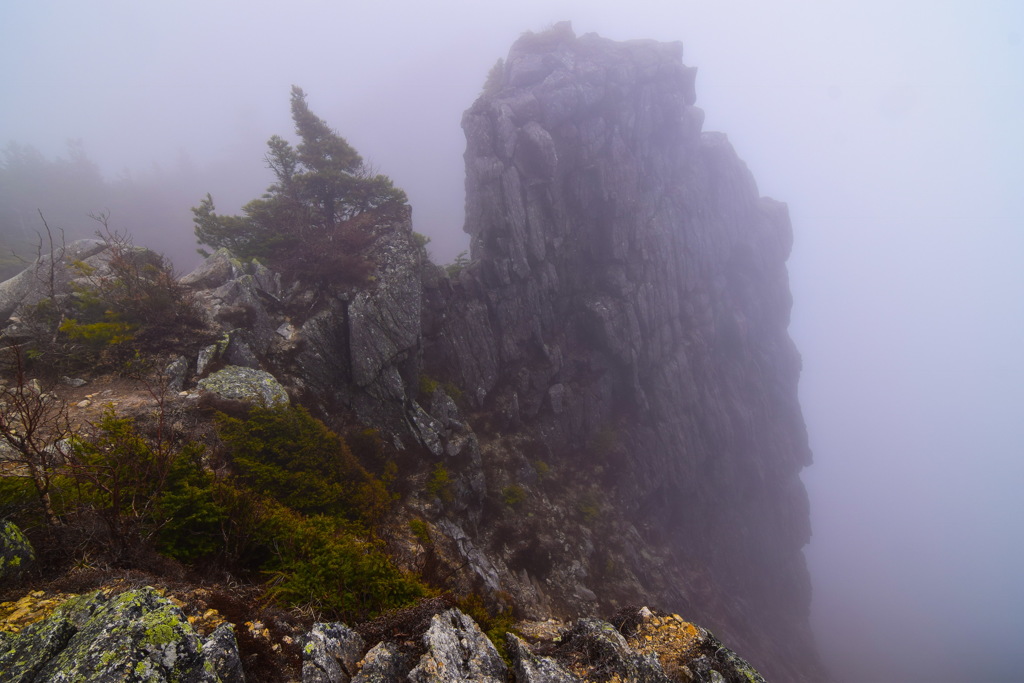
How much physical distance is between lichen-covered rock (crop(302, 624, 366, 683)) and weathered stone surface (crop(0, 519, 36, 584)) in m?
3.82

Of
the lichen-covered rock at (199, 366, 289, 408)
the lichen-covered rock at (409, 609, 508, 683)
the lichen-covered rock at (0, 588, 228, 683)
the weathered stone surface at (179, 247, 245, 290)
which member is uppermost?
the weathered stone surface at (179, 247, 245, 290)

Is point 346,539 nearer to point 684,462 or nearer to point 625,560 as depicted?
point 625,560

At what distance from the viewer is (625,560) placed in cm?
2408

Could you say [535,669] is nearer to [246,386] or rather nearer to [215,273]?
[246,386]

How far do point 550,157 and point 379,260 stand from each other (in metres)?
18.7

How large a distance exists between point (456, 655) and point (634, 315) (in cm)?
2938

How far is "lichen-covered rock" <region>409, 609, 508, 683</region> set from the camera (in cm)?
457

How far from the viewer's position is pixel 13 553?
480cm

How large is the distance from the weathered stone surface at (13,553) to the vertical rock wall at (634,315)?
18130 mm

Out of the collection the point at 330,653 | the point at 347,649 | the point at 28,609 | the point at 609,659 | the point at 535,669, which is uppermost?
the point at 28,609

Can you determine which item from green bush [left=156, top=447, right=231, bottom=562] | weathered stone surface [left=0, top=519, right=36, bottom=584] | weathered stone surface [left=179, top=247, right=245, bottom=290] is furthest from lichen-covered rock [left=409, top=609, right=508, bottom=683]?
weathered stone surface [left=179, top=247, right=245, bottom=290]

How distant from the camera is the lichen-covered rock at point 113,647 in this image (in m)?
3.23

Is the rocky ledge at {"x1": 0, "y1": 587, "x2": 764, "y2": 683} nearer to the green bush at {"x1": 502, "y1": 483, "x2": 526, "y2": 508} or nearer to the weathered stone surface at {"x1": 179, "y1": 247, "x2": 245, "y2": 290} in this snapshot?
the green bush at {"x1": 502, "y1": 483, "x2": 526, "y2": 508}

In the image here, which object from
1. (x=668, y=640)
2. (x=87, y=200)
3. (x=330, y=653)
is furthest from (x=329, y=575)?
(x=87, y=200)
